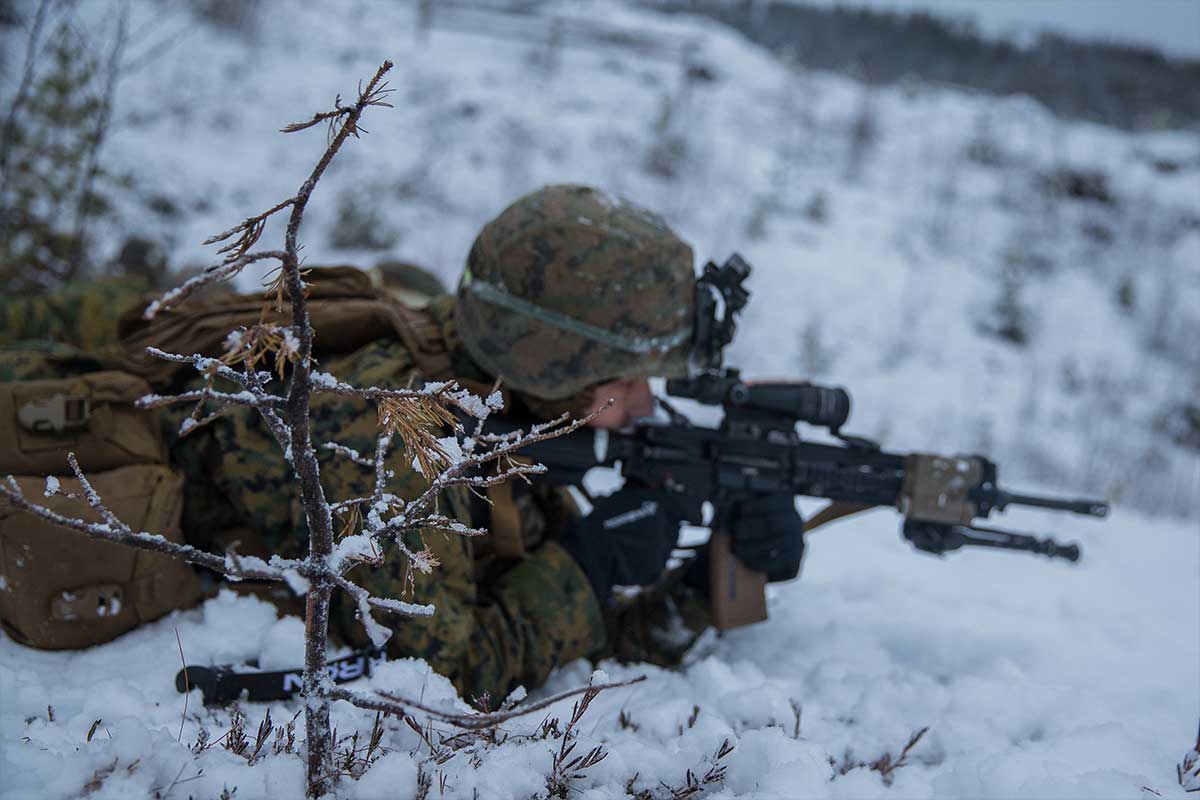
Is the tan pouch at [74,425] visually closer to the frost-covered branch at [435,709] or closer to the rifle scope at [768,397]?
the frost-covered branch at [435,709]

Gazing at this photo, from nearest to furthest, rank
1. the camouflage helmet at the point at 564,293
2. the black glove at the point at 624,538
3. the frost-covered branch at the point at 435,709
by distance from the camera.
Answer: the frost-covered branch at the point at 435,709 → the camouflage helmet at the point at 564,293 → the black glove at the point at 624,538

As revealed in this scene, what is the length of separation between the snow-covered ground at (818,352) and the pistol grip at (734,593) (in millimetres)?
115

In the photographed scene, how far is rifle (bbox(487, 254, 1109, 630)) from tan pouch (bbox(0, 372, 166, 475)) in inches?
39.5

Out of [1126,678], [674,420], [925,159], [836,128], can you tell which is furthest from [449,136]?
[1126,678]

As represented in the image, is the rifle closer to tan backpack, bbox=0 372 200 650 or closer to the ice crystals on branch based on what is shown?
tan backpack, bbox=0 372 200 650

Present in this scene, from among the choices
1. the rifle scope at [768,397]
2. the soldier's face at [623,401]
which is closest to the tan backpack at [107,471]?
the soldier's face at [623,401]

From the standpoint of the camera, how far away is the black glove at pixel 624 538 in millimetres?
2436

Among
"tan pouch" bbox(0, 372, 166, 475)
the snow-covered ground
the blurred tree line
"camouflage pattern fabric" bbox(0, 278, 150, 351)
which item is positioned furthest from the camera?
the blurred tree line

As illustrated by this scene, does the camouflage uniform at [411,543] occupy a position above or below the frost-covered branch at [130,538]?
below

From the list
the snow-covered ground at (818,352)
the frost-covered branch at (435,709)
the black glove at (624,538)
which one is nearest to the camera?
the frost-covered branch at (435,709)

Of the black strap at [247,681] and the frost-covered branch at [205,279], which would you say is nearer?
the frost-covered branch at [205,279]

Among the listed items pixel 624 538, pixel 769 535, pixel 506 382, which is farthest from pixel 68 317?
pixel 769 535

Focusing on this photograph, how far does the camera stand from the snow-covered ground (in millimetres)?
1514

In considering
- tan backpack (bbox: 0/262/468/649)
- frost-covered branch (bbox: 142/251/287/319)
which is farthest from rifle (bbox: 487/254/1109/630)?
frost-covered branch (bbox: 142/251/287/319)
